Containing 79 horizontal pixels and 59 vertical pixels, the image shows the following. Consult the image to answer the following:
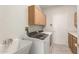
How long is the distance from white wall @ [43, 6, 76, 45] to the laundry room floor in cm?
7

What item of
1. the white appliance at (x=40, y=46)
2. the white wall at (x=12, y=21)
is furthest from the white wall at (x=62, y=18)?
the white wall at (x=12, y=21)

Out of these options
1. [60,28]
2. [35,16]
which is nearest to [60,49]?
[60,28]

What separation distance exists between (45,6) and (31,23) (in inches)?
16.1

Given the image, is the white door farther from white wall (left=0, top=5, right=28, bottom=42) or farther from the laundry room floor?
white wall (left=0, top=5, right=28, bottom=42)

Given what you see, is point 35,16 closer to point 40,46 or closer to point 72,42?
point 40,46

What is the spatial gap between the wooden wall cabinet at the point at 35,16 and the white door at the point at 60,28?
186 millimetres

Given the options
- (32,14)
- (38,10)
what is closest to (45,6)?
(38,10)

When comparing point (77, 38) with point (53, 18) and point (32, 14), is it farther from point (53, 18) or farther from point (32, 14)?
point (32, 14)

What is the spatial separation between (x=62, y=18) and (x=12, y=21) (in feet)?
2.65

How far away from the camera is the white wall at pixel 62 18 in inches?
66.0

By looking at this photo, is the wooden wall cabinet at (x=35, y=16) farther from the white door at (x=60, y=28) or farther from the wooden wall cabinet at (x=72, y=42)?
the wooden wall cabinet at (x=72, y=42)

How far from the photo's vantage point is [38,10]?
178 centimetres

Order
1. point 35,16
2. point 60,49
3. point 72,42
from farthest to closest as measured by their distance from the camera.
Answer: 1. point 35,16
2. point 60,49
3. point 72,42

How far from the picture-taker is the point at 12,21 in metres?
1.75
